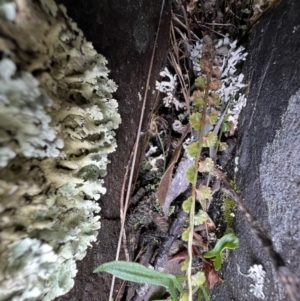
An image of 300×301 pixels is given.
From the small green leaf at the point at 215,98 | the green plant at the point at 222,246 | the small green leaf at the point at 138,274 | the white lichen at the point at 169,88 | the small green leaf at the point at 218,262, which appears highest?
the white lichen at the point at 169,88

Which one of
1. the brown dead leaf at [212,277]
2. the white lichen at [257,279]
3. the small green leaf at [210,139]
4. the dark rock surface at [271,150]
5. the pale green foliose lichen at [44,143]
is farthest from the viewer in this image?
the brown dead leaf at [212,277]

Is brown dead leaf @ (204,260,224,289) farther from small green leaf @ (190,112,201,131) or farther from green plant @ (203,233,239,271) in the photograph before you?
small green leaf @ (190,112,201,131)

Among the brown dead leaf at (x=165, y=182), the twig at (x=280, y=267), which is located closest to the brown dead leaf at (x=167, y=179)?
the brown dead leaf at (x=165, y=182)

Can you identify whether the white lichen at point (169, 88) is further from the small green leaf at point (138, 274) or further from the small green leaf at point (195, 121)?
the small green leaf at point (138, 274)

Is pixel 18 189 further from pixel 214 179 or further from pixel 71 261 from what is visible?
pixel 214 179

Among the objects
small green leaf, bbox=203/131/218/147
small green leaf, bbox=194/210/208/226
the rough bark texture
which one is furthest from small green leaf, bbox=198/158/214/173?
the rough bark texture

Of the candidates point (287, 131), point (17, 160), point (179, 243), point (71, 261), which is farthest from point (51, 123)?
point (179, 243)
